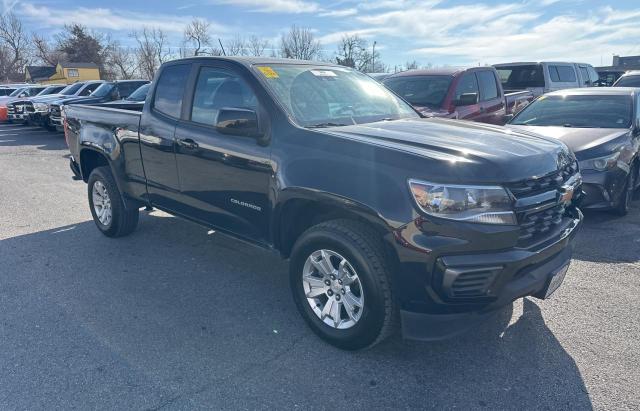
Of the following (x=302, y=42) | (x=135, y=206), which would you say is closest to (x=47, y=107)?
(x=135, y=206)

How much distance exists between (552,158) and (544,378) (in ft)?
4.54

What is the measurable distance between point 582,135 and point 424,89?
2943mm

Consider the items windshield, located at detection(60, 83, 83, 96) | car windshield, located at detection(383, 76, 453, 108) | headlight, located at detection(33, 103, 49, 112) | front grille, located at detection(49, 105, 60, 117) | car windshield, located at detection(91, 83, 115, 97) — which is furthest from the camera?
windshield, located at detection(60, 83, 83, 96)

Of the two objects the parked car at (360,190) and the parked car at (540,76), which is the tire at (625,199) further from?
the parked car at (540,76)

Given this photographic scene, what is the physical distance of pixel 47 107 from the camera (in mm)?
16422

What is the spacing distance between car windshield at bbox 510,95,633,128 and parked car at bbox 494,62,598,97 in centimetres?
561

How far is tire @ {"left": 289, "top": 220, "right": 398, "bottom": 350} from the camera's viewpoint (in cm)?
280

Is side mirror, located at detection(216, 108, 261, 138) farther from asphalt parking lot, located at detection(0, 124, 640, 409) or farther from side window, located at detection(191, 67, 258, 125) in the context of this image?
asphalt parking lot, located at detection(0, 124, 640, 409)

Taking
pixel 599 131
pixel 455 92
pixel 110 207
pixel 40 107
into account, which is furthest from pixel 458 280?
pixel 40 107

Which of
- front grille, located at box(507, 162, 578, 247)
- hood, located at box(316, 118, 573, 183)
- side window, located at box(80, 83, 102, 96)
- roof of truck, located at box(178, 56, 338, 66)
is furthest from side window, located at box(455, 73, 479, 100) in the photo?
side window, located at box(80, 83, 102, 96)

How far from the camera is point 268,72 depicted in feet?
12.1

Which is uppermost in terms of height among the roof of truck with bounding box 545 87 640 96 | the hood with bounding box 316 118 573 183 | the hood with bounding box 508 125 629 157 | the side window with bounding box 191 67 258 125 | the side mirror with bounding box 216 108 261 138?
the side window with bounding box 191 67 258 125

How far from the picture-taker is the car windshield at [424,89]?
7.93 metres

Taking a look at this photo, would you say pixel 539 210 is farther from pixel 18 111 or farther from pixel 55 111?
pixel 18 111
